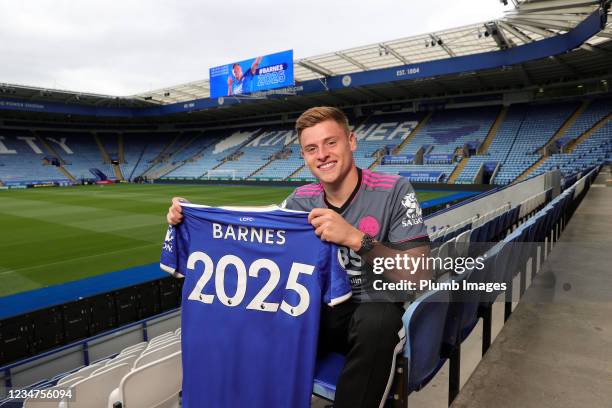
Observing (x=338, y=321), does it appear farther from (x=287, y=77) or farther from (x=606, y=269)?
(x=287, y=77)

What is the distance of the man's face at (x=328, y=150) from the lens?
1.86 metres

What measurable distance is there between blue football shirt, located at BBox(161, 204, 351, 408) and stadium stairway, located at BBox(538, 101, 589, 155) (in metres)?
30.3

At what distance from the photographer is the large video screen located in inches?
1052

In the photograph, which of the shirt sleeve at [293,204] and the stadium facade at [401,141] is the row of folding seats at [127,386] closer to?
the stadium facade at [401,141]

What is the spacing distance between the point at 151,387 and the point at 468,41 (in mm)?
26405

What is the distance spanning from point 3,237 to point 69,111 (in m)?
33.0

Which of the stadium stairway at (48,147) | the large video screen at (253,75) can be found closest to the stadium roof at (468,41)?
the large video screen at (253,75)

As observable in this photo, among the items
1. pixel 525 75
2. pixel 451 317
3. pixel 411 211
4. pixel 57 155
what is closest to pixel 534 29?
pixel 525 75

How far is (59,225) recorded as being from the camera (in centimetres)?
1420

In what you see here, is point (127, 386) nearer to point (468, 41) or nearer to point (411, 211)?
point (411, 211)

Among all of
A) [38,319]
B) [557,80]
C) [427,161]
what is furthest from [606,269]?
[557,80]

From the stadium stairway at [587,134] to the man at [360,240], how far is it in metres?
29.9

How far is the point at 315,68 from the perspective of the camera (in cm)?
2911

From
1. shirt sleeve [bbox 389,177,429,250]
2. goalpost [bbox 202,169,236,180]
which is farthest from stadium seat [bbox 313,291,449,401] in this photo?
goalpost [bbox 202,169,236,180]
